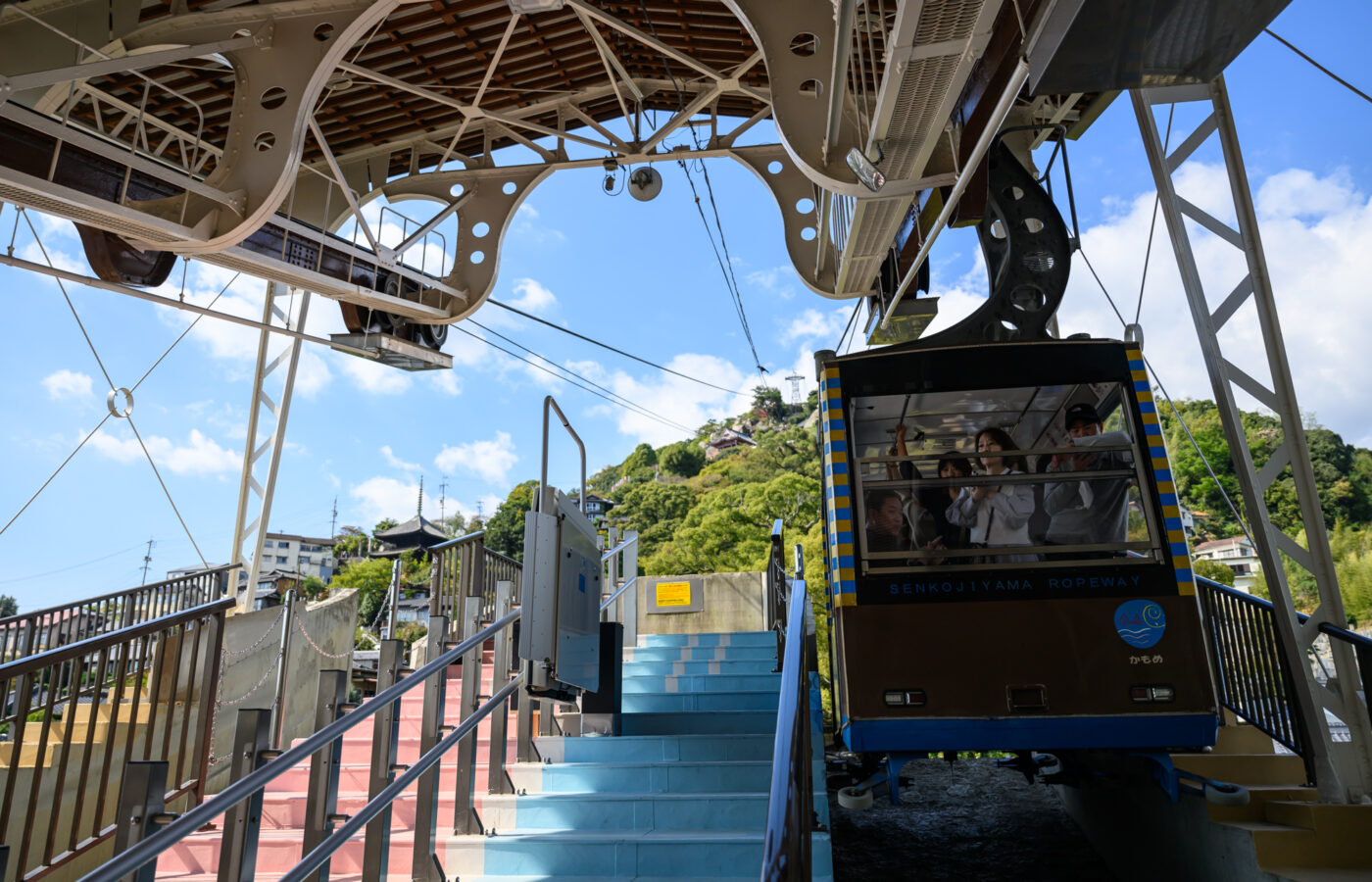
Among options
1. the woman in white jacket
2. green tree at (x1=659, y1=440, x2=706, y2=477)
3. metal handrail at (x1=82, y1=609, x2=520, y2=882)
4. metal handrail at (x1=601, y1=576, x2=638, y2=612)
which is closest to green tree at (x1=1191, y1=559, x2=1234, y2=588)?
metal handrail at (x1=601, y1=576, x2=638, y2=612)

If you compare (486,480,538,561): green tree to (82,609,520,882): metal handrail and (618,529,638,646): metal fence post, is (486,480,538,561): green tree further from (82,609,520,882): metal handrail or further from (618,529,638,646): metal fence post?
(82,609,520,882): metal handrail

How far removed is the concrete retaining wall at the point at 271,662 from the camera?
32.4 feet

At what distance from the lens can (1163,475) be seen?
4.70 m

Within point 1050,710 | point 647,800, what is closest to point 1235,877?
point 1050,710

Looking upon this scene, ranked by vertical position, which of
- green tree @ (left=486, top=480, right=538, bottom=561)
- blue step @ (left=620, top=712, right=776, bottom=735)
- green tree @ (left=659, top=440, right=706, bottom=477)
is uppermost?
green tree @ (left=659, top=440, right=706, bottom=477)

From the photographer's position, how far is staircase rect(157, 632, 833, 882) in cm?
376

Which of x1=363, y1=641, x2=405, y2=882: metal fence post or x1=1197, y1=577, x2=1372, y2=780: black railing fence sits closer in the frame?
x1=363, y1=641, x2=405, y2=882: metal fence post

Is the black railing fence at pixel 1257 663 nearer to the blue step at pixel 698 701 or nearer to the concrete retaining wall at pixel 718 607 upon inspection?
the blue step at pixel 698 701

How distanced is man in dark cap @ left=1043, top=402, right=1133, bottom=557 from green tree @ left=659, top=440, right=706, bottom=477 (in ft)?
288

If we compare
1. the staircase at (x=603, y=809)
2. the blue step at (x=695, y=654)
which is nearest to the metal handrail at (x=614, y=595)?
the blue step at (x=695, y=654)

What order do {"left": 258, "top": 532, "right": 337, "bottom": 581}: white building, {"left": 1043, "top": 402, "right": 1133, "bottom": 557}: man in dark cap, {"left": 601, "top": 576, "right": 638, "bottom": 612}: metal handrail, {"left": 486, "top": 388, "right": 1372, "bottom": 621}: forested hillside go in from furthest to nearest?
{"left": 258, "top": 532, "right": 337, "bottom": 581}: white building < {"left": 486, "top": 388, "right": 1372, "bottom": 621}: forested hillside < {"left": 601, "top": 576, "right": 638, "bottom": 612}: metal handrail < {"left": 1043, "top": 402, "right": 1133, "bottom": 557}: man in dark cap

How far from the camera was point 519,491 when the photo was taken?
79250mm

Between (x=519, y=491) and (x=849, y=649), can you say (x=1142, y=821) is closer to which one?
(x=849, y=649)

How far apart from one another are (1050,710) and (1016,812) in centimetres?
408
